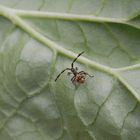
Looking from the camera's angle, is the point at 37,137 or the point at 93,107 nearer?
the point at 93,107

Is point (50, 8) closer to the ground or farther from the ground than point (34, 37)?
farther from the ground

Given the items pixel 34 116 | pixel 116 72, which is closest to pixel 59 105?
pixel 34 116

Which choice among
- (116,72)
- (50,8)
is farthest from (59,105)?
(50,8)

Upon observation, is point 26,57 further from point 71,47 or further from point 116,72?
point 116,72

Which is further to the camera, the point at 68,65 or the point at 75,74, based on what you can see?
the point at 68,65

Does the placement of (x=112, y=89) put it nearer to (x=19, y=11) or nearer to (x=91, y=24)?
(x=91, y=24)

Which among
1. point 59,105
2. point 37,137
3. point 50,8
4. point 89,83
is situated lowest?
point 37,137
